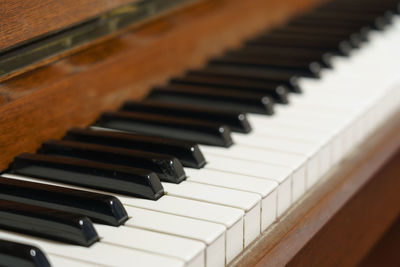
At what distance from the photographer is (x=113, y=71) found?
1476mm

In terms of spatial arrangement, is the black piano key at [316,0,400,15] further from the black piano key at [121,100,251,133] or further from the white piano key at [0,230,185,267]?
the white piano key at [0,230,185,267]

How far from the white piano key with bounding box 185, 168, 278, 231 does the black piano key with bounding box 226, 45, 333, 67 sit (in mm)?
826

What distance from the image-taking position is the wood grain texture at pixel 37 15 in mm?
1125

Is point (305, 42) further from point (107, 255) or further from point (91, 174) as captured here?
point (107, 255)

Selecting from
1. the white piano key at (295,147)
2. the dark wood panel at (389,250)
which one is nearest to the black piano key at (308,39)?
the dark wood panel at (389,250)

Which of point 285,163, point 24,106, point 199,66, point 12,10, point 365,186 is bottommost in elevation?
point 365,186

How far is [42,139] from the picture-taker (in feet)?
4.14

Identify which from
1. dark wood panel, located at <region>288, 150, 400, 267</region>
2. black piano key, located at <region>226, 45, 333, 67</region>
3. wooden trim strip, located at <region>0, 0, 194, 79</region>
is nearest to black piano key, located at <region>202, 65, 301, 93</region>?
black piano key, located at <region>226, 45, 333, 67</region>

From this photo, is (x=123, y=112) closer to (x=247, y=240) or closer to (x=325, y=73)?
(x=247, y=240)

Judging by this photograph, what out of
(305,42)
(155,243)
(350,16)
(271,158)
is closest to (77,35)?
(271,158)

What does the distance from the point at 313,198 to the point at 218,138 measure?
23cm

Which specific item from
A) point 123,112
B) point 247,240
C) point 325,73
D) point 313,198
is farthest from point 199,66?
point 247,240

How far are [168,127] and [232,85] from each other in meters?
0.34

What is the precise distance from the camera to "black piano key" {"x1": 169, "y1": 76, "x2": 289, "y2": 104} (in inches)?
61.7
